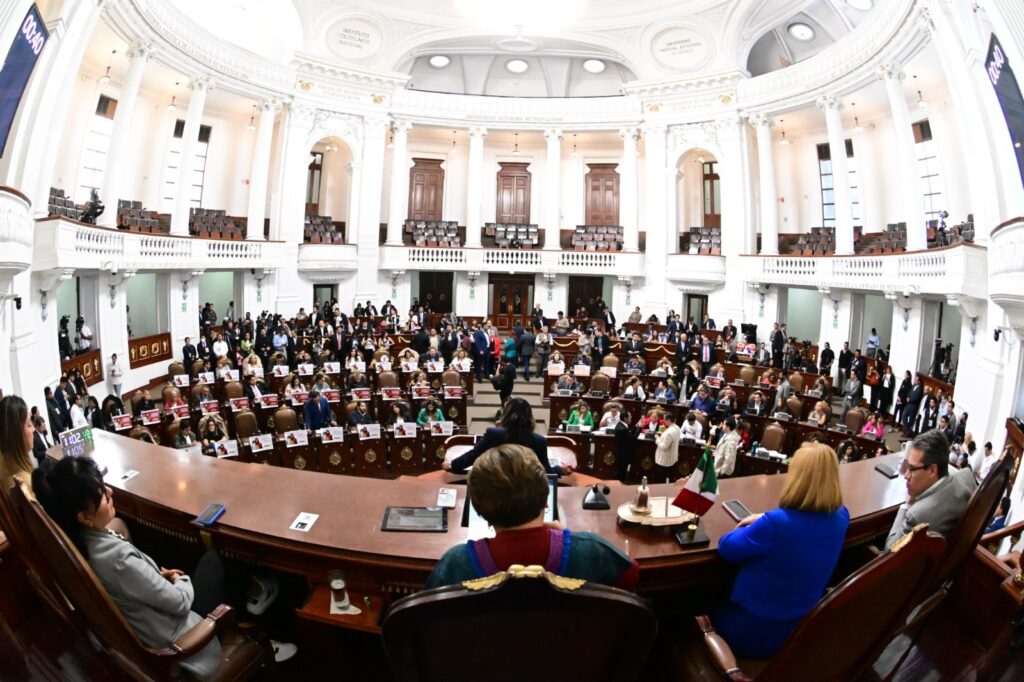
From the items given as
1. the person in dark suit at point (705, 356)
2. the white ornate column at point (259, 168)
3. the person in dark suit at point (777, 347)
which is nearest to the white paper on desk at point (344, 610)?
the person in dark suit at point (705, 356)

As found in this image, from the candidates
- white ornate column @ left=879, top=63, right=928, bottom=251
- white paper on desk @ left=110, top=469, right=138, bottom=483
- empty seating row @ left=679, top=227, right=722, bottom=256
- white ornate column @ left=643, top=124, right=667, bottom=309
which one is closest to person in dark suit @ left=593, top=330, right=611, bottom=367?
white ornate column @ left=643, top=124, right=667, bottom=309

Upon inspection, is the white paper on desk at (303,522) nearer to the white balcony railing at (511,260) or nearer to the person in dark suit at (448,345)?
the person in dark suit at (448,345)

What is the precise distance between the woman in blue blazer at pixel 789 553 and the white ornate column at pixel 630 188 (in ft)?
68.7

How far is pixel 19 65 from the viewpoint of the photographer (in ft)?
29.9

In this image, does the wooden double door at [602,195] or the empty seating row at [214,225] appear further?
the wooden double door at [602,195]

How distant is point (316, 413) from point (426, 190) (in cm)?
1857

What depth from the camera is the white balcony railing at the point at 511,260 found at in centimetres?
2233

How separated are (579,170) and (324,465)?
2049 centimetres

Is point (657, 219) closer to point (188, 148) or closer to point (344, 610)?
point (188, 148)

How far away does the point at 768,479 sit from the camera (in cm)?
376

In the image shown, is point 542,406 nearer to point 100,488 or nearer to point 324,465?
point 324,465

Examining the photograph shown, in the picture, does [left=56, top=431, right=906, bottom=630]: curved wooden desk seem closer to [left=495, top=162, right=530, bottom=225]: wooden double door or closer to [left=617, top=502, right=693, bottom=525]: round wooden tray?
[left=617, top=502, right=693, bottom=525]: round wooden tray

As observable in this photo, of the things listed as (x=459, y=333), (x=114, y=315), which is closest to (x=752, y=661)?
(x=459, y=333)

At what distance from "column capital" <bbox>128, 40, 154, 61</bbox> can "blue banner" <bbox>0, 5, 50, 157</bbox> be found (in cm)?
558
